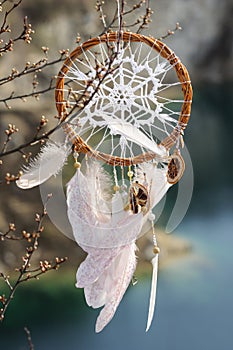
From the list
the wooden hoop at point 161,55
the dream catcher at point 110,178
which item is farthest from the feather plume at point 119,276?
the wooden hoop at point 161,55

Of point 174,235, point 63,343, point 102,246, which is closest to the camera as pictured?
point 102,246

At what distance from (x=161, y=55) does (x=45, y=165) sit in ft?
0.97

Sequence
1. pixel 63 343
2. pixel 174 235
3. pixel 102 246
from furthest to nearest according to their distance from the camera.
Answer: pixel 174 235 → pixel 63 343 → pixel 102 246

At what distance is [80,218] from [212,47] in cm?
187

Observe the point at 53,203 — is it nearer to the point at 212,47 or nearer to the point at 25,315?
the point at 25,315

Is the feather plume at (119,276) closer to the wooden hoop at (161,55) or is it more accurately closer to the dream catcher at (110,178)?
the dream catcher at (110,178)

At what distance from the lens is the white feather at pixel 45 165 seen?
114 cm

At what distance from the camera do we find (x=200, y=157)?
8.98 feet

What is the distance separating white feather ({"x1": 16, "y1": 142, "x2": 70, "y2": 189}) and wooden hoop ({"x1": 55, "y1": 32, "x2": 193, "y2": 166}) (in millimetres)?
36

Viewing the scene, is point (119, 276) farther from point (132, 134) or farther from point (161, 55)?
point (161, 55)

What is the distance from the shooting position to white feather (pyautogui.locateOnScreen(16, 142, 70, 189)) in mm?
1140

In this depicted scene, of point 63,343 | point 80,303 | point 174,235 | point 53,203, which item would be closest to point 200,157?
point 174,235

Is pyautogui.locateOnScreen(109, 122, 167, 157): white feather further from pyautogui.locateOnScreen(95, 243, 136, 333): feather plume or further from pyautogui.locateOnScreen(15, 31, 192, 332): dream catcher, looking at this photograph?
pyautogui.locateOnScreen(95, 243, 136, 333): feather plume

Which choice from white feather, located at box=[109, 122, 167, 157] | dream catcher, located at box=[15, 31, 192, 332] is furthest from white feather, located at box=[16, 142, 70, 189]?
white feather, located at box=[109, 122, 167, 157]
